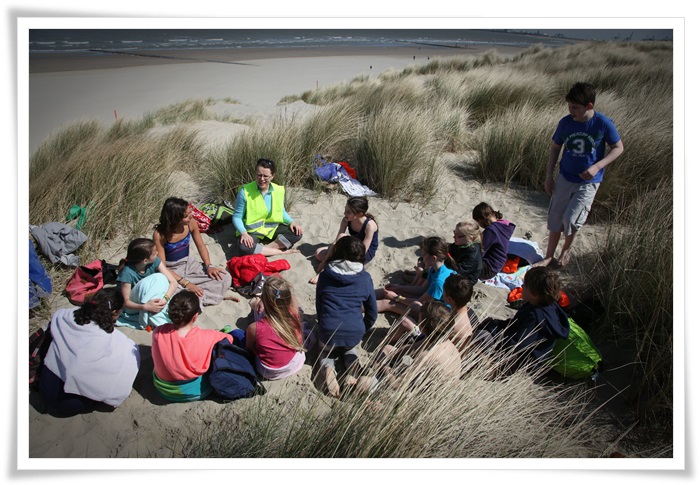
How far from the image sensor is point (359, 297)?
3.32 meters

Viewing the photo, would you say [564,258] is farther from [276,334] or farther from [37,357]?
[37,357]

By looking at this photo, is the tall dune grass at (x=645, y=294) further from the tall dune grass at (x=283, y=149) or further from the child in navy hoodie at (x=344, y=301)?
the tall dune grass at (x=283, y=149)

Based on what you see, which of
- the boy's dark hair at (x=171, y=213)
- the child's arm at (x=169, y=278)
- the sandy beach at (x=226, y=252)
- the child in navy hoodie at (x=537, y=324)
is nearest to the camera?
the sandy beach at (x=226, y=252)

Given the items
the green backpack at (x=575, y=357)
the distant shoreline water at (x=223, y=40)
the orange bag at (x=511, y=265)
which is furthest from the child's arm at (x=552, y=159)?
the distant shoreline water at (x=223, y=40)

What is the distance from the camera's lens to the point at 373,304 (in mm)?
3424

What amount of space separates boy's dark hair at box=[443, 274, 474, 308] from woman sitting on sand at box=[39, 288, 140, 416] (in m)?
2.05

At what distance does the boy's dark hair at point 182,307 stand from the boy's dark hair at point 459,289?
5.21 ft

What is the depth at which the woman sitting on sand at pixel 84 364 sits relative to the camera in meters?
2.70

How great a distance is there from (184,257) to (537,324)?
9.04 ft

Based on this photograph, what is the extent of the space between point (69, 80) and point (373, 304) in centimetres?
1100

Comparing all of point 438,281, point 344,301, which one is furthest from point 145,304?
point 438,281

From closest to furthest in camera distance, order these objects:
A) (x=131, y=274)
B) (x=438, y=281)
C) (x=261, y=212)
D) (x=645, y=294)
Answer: (x=645, y=294) → (x=131, y=274) → (x=438, y=281) → (x=261, y=212)

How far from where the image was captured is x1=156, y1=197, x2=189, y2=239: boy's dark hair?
147 inches
